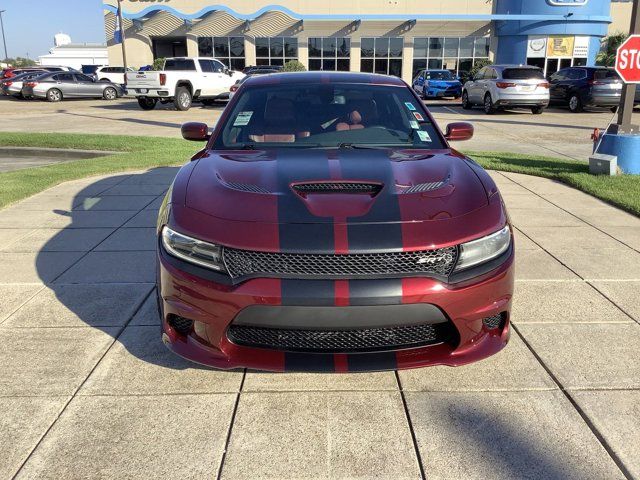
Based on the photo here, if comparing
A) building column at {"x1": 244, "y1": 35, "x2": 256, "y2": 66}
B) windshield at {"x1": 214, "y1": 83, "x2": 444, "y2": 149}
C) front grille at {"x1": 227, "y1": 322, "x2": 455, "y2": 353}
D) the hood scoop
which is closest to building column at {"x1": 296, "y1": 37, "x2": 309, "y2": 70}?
building column at {"x1": 244, "y1": 35, "x2": 256, "y2": 66}

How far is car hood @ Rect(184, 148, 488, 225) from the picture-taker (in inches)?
106

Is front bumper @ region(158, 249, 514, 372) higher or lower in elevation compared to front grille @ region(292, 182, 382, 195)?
lower

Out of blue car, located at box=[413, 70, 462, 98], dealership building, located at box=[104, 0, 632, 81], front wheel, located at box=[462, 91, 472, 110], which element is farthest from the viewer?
dealership building, located at box=[104, 0, 632, 81]

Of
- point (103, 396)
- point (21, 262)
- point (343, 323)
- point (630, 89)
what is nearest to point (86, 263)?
point (21, 262)

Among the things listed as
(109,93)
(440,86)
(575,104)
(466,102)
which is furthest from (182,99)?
(575,104)

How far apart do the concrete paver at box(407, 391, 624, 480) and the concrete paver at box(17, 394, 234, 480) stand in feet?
3.19

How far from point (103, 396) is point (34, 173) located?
6968 mm

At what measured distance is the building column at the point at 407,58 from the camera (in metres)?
41.1

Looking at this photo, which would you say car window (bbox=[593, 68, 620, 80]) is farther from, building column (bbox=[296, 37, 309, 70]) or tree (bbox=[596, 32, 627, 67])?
building column (bbox=[296, 37, 309, 70])

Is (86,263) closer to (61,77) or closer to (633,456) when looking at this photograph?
(633,456)

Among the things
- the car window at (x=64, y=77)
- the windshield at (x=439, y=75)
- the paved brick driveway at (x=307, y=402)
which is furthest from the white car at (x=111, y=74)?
the paved brick driveway at (x=307, y=402)

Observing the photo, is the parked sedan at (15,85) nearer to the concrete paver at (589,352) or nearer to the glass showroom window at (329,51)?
the glass showroom window at (329,51)

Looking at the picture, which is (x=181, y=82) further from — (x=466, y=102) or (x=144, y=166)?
(x=144, y=166)

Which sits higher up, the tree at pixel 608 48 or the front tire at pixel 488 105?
the tree at pixel 608 48
